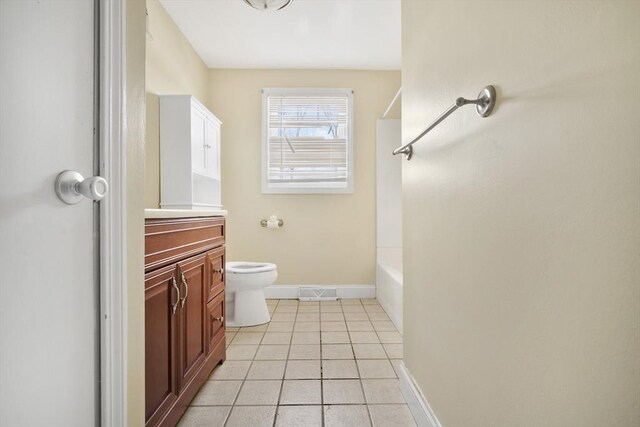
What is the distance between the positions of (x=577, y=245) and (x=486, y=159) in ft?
1.11

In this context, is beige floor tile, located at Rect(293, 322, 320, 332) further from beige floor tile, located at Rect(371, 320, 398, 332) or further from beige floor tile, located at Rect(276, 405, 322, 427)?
beige floor tile, located at Rect(276, 405, 322, 427)

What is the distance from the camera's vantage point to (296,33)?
106 inches

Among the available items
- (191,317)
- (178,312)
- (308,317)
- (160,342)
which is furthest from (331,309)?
(160,342)

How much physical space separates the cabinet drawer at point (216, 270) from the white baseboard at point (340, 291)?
4.98 ft

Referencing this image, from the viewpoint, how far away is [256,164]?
3355 mm

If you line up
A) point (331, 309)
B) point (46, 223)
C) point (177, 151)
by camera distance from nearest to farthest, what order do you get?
1. point (46, 223)
2. point (177, 151)
3. point (331, 309)

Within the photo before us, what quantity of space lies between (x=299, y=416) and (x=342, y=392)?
0.87 feet

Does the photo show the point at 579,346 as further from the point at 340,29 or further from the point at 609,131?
the point at 340,29

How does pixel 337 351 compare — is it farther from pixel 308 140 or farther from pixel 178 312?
pixel 308 140

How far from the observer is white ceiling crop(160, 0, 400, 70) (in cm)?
237

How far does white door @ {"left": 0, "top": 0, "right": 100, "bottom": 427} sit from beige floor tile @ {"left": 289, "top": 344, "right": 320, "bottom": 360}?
139cm

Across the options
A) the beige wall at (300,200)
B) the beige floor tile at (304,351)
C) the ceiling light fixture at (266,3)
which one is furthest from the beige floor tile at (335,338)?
→ the ceiling light fixture at (266,3)

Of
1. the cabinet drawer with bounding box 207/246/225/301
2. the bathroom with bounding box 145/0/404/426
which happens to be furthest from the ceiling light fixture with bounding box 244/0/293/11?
the cabinet drawer with bounding box 207/246/225/301

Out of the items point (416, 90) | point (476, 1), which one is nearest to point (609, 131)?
point (476, 1)
